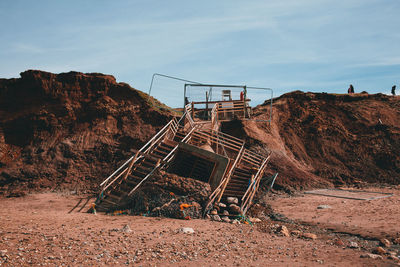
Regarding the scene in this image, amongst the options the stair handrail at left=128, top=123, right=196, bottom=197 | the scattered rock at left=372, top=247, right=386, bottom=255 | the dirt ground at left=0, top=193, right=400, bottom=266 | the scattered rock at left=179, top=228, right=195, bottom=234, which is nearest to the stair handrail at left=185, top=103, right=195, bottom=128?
the stair handrail at left=128, top=123, right=196, bottom=197

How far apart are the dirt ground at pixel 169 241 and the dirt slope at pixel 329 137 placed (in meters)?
8.39

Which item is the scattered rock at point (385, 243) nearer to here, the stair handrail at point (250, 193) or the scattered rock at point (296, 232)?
the scattered rock at point (296, 232)

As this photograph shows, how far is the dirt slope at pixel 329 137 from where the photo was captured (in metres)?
23.7

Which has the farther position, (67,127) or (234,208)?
(67,127)

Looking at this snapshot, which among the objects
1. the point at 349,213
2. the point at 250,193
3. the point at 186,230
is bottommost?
the point at 349,213

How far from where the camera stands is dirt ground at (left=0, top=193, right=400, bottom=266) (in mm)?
8875

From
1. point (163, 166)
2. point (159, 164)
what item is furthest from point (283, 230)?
point (163, 166)

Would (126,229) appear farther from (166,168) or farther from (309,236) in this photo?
(309,236)

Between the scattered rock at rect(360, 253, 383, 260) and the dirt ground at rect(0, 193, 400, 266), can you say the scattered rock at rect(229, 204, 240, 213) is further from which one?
the scattered rock at rect(360, 253, 383, 260)

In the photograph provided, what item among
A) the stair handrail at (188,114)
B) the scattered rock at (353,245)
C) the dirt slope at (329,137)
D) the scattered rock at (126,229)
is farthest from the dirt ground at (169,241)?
the dirt slope at (329,137)

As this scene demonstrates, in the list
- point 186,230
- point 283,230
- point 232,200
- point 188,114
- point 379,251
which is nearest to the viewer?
point 379,251

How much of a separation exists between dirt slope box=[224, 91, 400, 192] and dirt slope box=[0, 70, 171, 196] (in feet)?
25.3

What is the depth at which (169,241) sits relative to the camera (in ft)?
34.3

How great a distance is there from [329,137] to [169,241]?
21.0 meters
